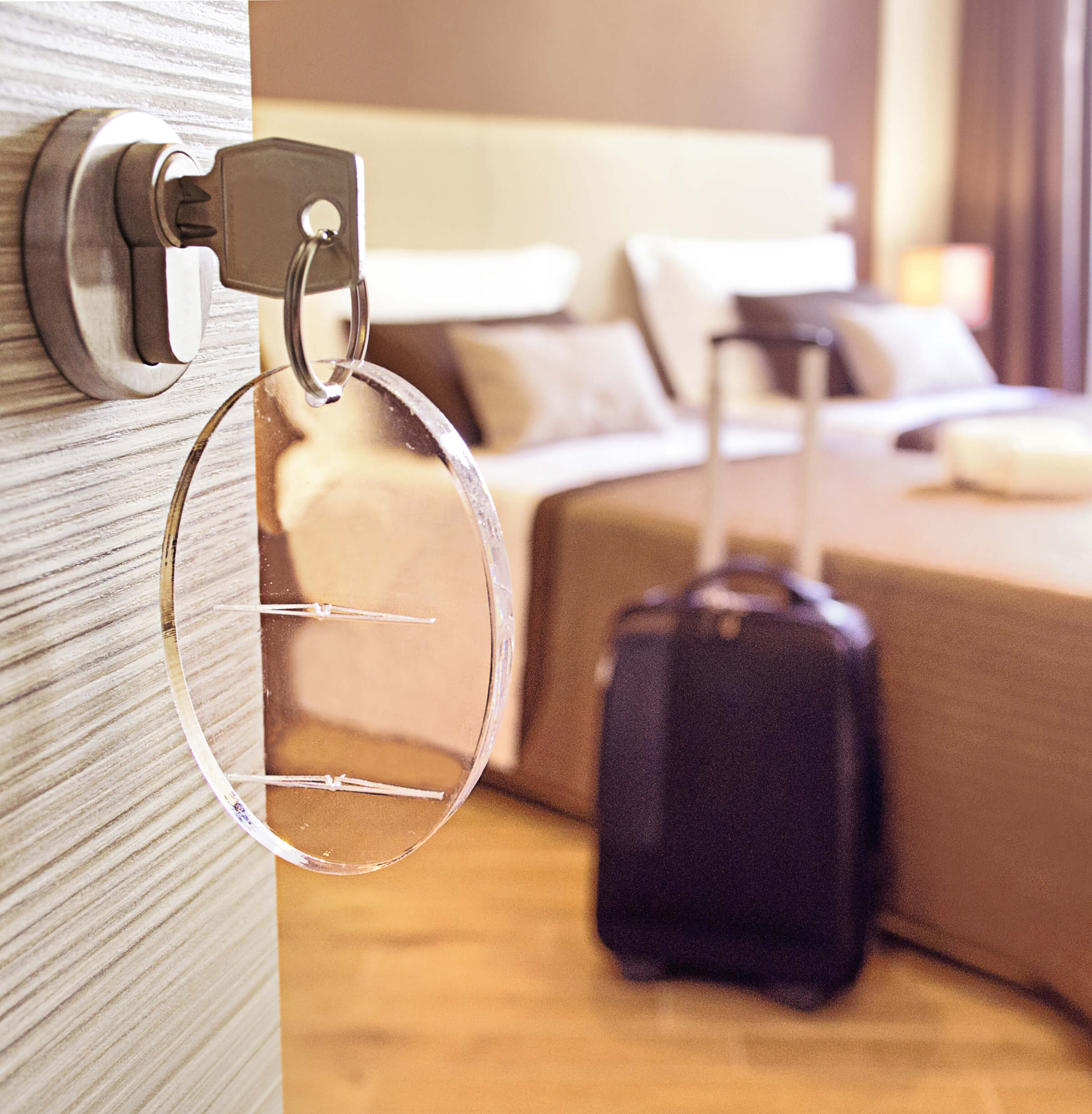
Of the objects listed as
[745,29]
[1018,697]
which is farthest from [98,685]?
[745,29]

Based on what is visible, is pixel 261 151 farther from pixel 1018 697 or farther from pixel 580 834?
pixel 580 834

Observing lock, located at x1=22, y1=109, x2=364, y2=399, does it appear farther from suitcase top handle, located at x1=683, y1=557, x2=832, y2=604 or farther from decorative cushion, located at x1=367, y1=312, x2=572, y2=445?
decorative cushion, located at x1=367, y1=312, x2=572, y2=445

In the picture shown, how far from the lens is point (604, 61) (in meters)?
3.73

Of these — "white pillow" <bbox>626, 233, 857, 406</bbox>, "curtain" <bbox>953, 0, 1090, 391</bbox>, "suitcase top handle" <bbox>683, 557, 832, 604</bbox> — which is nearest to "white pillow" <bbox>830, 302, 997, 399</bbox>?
"white pillow" <bbox>626, 233, 857, 406</bbox>

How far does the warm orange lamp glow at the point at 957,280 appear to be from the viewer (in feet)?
14.9

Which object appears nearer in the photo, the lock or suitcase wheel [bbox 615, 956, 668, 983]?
the lock

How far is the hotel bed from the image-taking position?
5.53 feet

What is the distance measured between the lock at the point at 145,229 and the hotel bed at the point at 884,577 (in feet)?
0.73

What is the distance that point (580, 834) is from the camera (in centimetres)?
230

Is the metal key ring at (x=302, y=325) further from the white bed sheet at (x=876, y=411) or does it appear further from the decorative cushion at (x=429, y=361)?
the white bed sheet at (x=876, y=411)

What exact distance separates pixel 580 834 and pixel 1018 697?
2.98 feet

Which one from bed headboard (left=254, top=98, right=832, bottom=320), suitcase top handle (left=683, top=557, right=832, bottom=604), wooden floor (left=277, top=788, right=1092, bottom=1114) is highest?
bed headboard (left=254, top=98, right=832, bottom=320)

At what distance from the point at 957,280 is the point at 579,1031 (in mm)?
3660

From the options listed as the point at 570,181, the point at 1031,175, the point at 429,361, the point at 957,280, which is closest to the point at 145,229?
the point at 429,361
